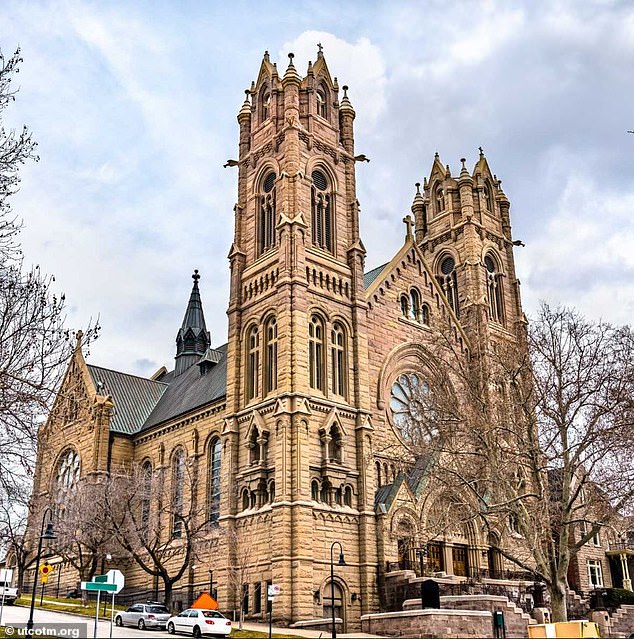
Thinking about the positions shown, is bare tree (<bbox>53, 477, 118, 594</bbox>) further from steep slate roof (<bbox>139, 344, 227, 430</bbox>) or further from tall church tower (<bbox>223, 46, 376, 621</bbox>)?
steep slate roof (<bbox>139, 344, 227, 430</bbox>)

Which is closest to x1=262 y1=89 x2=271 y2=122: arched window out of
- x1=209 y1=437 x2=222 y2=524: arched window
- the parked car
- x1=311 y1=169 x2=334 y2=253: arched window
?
x1=311 y1=169 x2=334 y2=253: arched window

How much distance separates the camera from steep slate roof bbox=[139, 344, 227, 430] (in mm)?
54562

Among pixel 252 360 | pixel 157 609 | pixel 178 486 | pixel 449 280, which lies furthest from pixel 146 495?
pixel 449 280

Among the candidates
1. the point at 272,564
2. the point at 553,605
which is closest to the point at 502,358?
the point at 553,605

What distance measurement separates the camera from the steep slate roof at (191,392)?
54.6m

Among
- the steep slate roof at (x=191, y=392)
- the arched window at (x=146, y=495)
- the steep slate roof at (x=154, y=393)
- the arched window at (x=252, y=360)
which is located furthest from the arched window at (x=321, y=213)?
the arched window at (x=146, y=495)

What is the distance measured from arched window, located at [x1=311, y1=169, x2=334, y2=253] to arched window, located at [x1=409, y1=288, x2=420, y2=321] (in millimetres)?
7446

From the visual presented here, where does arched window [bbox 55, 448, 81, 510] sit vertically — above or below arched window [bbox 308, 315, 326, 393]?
below

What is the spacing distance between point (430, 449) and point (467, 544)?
1207 centimetres

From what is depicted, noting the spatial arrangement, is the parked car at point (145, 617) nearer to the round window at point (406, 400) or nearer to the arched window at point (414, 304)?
the round window at point (406, 400)

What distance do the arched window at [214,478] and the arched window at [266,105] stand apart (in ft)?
71.0

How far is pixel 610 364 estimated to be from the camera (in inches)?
1303

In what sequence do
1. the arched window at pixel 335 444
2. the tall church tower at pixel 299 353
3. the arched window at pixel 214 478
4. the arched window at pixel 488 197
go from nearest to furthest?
the tall church tower at pixel 299 353, the arched window at pixel 335 444, the arched window at pixel 214 478, the arched window at pixel 488 197

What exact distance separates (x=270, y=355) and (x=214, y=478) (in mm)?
9591
